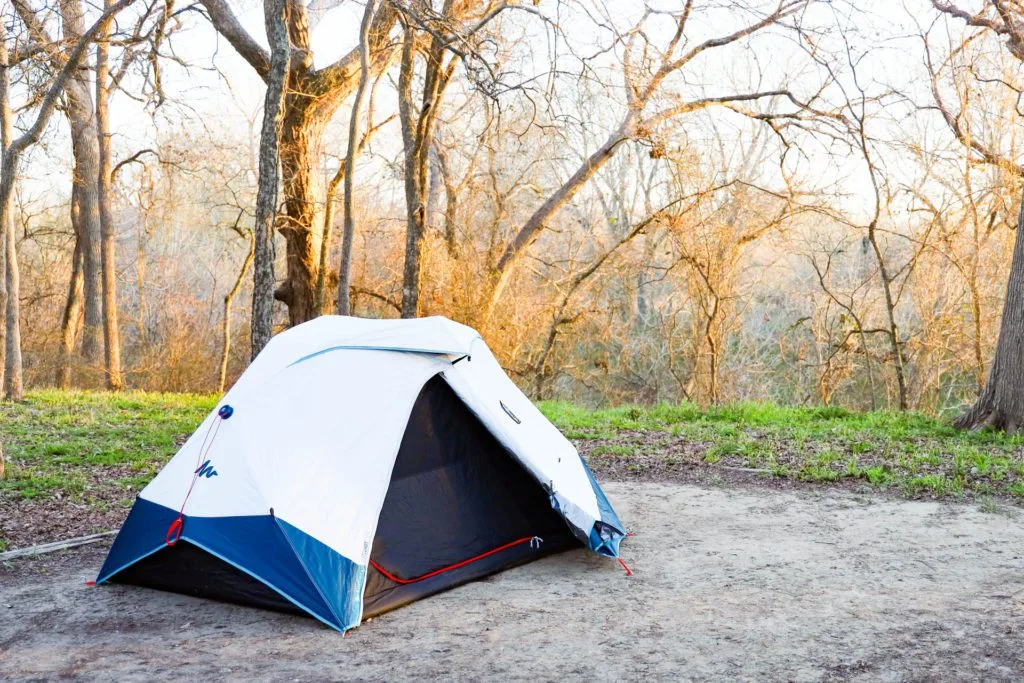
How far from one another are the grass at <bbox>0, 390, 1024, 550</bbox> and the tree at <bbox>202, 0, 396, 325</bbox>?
3.48 meters

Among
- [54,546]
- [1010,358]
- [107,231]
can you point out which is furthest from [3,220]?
[1010,358]

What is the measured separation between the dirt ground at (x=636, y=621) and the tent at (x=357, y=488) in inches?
5.9

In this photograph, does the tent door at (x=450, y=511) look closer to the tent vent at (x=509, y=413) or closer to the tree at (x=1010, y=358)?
the tent vent at (x=509, y=413)

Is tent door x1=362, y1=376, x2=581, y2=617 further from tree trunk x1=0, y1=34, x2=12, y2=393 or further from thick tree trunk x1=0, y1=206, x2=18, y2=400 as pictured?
thick tree trunk x1=0, y1=206, x2=18, y2=400

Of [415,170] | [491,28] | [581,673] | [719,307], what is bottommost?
[581,673]

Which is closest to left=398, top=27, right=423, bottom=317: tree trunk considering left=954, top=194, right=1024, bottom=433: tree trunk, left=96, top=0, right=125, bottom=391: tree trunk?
left=96, top=0, right=125, bottom=391: tree trunk

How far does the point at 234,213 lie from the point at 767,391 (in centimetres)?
1400

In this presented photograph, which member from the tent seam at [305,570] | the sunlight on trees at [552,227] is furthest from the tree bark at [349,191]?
the tent seam at [305,570]

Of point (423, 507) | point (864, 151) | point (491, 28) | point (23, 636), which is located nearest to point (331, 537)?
point (423, 507)

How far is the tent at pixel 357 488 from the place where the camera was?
445cm

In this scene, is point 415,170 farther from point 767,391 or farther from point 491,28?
point 767,391

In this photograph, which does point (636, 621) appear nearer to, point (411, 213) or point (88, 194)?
point (411, 213)

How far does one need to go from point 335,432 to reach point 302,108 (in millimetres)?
10280

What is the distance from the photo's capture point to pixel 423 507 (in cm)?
492
